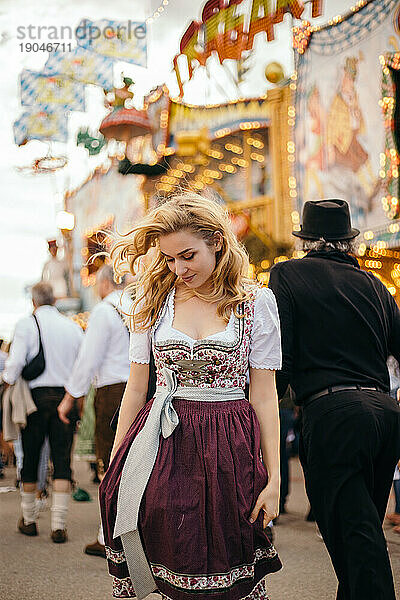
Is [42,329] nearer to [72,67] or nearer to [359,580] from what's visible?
[359,580]

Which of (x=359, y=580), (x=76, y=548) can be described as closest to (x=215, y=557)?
(x=359, y=580)

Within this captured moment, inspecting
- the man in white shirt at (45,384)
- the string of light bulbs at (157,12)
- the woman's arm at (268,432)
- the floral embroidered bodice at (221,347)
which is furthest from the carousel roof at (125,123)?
the woman's arm at (268,432)

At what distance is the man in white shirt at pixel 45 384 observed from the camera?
605cm

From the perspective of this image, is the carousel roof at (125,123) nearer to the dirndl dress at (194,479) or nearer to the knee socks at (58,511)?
the knee socks at (58,511)

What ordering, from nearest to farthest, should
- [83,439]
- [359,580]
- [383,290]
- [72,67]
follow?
[359,580], [383,290], [83,439], [72,67]

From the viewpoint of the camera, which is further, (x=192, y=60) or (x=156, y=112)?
(x=156, y=112)

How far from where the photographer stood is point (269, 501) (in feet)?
8.57

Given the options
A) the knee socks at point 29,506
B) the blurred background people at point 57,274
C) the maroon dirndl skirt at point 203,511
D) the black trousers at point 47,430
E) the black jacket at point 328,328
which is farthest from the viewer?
the blurred background people at point 57,274

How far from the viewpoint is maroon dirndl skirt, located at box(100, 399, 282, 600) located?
2494 mm

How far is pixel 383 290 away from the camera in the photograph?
358 centimetres

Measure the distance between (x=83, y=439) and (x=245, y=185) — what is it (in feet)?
29.0

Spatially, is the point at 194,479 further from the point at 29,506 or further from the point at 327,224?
the point at 29,506

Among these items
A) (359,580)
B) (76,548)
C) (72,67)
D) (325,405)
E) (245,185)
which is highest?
(72,67)

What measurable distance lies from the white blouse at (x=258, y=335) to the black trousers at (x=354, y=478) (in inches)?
23.4
